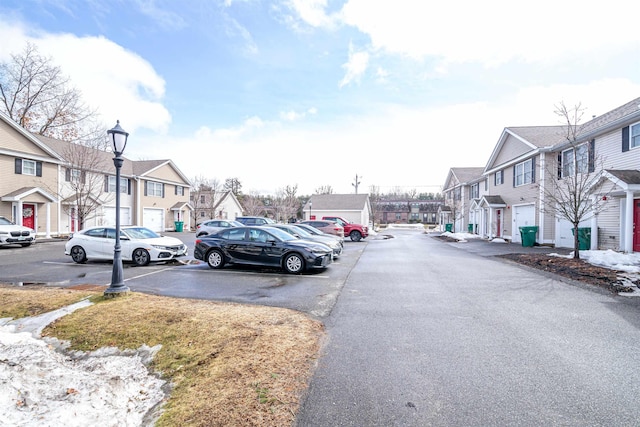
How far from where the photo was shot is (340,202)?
49594 millimetres

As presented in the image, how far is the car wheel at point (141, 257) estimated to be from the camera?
1123 centimetres

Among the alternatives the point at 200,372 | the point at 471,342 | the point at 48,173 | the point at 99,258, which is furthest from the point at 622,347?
the point at 48,173

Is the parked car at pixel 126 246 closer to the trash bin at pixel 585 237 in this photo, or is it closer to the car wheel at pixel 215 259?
the car wheel at pixel 215 259

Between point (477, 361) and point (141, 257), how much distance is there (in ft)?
35.4

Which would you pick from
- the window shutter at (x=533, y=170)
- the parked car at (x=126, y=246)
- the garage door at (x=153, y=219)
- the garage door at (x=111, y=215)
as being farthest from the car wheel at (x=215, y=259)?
the garage door at (x=153, y=219)

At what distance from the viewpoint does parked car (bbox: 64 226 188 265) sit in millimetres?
11234

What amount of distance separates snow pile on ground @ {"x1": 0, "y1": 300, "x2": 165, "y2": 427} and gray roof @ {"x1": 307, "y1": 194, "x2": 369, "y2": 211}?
4454cm

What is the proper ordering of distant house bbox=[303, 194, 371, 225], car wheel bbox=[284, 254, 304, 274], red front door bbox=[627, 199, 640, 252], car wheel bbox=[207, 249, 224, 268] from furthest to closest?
1. distant house bbox=[303, 194, 371, 225]
2. red front door bbox=[627, 199, 640, 252]
3. car wheel bbox=[207, 249, 224, 268]
4. car wheel bbox=[284, 254, 304, 274]

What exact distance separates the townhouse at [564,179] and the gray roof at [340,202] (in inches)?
801

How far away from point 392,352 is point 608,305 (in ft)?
16.4

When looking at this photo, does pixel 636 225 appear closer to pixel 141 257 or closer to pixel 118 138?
pixel 118 138

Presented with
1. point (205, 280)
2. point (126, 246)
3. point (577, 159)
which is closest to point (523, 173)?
point (577, 159)

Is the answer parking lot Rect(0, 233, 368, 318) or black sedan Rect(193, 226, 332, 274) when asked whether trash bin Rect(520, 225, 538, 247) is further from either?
black sedan Rect(193, 226, 332, 274)

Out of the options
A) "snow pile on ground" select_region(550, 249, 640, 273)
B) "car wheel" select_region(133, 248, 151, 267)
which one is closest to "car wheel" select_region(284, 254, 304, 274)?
"car wheel" select_region(133, 248, 151, 267)
